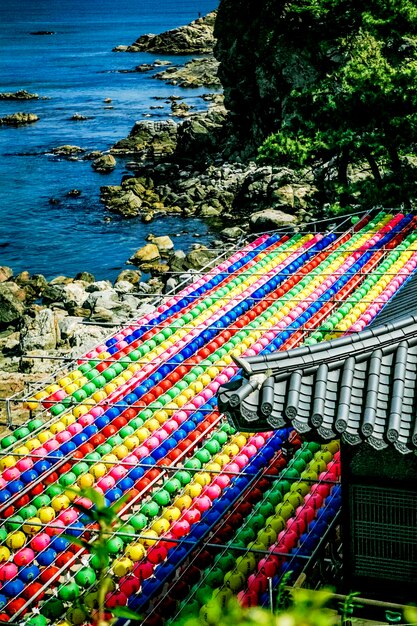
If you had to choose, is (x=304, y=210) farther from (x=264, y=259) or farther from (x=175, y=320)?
(x=175, y=320)

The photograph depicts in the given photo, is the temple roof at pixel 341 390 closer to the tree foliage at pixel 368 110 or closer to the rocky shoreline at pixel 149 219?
the rocky shoreline at pixel 149 219

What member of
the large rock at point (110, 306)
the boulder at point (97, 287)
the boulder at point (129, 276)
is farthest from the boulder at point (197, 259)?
the large rock at point (110, 306)

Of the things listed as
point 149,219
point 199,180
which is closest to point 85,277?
point 149,219

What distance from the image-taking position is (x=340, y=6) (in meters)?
31.3

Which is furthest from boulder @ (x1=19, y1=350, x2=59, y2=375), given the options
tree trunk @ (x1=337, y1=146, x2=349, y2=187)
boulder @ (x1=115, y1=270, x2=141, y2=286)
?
tree trunk @ (x1=337, y1=146, x2=349, y2=187)

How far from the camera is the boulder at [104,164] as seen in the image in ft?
162

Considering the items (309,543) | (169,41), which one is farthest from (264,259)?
(169,41)

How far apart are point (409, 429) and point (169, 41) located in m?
115

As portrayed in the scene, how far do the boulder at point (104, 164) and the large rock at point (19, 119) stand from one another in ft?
62.1

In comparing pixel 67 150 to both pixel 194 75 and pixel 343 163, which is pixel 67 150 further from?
pixel 194 75

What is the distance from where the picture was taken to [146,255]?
33.2 metres

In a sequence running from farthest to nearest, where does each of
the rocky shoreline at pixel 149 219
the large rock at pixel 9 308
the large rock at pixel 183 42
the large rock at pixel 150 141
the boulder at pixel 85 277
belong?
the large rock at pixel 183 42 < the large rock at pixel 150 141 < the boulder at pixel 85 277 < the large rock at pixel 9 308 < the rocky shoreline at pixel 149 219

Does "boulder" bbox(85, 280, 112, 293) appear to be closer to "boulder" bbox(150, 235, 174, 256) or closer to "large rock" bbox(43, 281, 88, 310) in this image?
A: "large rock" bbox(43, 281, 88, 310)

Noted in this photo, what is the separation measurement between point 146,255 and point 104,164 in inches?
715
